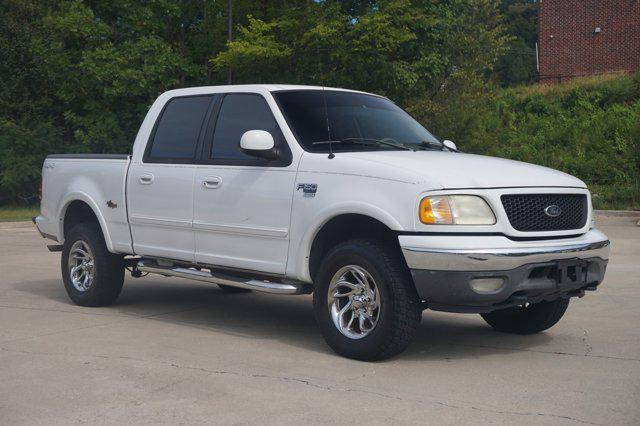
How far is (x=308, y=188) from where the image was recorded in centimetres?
705

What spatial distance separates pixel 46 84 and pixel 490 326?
3074 cm

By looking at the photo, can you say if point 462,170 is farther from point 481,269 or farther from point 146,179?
point 146,179

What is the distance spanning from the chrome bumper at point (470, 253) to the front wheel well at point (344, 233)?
1.29ft

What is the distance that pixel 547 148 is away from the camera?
97.9 ft

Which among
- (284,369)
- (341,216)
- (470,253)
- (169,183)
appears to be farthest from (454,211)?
(169,183)

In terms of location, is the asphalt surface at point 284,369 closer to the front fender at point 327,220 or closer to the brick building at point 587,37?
the front fender at point 327,220

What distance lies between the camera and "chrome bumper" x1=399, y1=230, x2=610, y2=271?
20.3 ft

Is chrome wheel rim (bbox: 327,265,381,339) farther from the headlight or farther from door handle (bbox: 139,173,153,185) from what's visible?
door handle (bbox: 139,173,153,185)

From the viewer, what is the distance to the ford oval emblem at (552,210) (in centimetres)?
667

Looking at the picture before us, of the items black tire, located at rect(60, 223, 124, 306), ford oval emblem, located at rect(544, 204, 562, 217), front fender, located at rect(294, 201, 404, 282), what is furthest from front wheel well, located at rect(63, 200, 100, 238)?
ford oval emblem, located at rect(544, 204, 562, 217)

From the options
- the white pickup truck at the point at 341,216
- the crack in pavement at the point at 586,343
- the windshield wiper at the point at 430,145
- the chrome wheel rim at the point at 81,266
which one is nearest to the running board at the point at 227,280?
the white pickup truck at the point at 341,216

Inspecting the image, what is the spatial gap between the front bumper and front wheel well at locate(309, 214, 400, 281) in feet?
1.36

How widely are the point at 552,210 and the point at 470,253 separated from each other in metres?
0.90

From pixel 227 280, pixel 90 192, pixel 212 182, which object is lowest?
pixel 227 280
